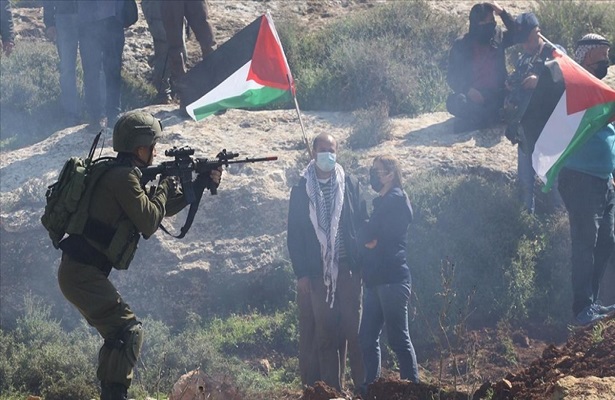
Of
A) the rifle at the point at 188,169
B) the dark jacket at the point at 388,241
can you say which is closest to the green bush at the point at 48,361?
the dark jacket at the point at 388,241

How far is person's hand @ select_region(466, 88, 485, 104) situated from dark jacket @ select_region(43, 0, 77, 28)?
165 inches

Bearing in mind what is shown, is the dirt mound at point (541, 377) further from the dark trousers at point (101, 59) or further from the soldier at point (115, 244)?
the dark trousers at point (101, 59)

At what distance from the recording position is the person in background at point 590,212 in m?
9.21

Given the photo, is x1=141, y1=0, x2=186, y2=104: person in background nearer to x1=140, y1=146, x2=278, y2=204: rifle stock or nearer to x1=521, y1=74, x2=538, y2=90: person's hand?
x1=521, y1=74, x2=538, y2=90: person's hand

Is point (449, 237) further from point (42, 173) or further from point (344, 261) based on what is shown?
point (42, 173)

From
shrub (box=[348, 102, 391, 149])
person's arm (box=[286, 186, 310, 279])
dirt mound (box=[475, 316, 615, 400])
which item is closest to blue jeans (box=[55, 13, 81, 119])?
shrub (box=[348, 102, 391, 149])

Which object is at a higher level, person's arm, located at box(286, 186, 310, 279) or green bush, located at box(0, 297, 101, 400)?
person's arm, located at box(286, 186, 310, 279)

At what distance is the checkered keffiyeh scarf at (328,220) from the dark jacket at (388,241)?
0.26 metres

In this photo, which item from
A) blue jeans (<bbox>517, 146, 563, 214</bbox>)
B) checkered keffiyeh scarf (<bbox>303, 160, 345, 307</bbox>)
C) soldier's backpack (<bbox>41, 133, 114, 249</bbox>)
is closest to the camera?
soldier's backpack (<bbox>41, 133, 114, 249</bbox>)

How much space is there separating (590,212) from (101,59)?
555 cm

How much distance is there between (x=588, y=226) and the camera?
930cm

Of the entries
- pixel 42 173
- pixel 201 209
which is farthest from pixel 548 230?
pixel 42 173

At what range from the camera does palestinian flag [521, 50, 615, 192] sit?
9094 millimetres

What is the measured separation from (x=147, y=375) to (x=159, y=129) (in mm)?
3248
